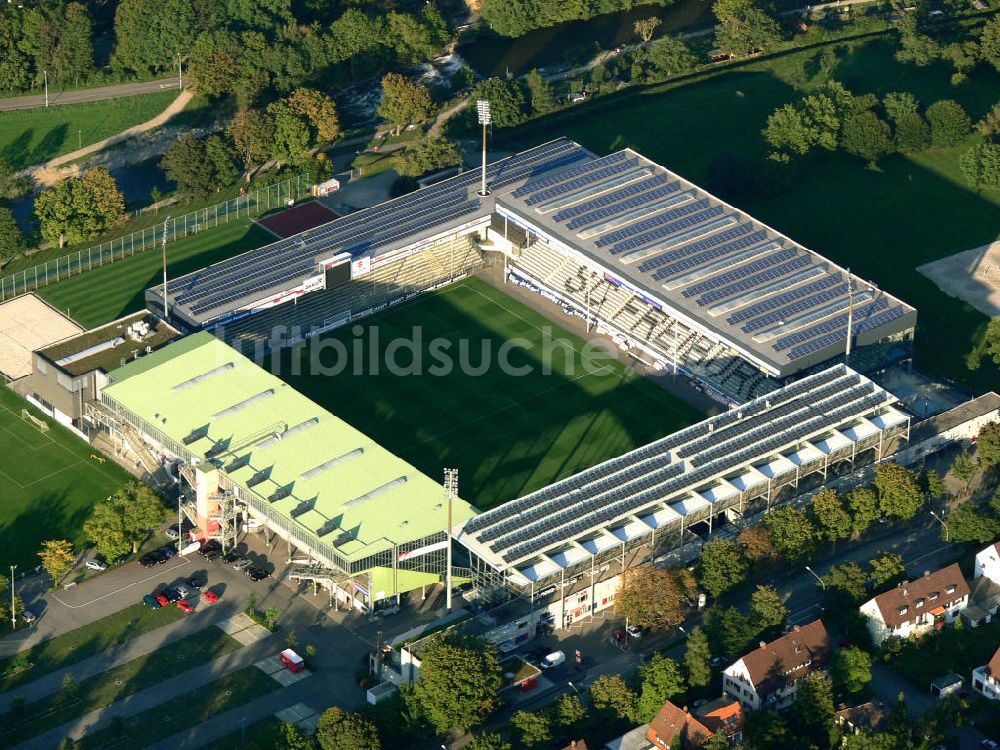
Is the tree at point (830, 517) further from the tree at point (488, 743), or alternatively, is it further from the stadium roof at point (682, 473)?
the tree at point (488, 743)

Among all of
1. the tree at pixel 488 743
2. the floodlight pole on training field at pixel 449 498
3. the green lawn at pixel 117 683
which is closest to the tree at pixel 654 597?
the floodlight pole on training field at pixel 449 498

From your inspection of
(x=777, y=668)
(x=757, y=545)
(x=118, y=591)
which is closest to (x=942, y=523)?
(x=757, y=545)

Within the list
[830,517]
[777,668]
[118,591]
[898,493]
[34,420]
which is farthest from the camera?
[34,420]

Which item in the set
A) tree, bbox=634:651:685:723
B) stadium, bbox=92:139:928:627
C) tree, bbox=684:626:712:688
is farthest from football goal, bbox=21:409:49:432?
tree, bbox=684:626:712:688

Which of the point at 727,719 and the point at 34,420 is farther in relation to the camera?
the point at 34,420

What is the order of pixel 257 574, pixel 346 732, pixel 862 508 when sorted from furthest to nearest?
pixel 862 508 < pixel 257 574 < pixel 346 732

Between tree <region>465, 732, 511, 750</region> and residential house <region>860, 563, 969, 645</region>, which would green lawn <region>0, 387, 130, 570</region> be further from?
residential house <region>860, 563, 969, 645</region>

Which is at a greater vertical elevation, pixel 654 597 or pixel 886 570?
pixel 654 597

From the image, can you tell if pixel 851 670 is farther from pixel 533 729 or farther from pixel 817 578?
pixel 533 729
